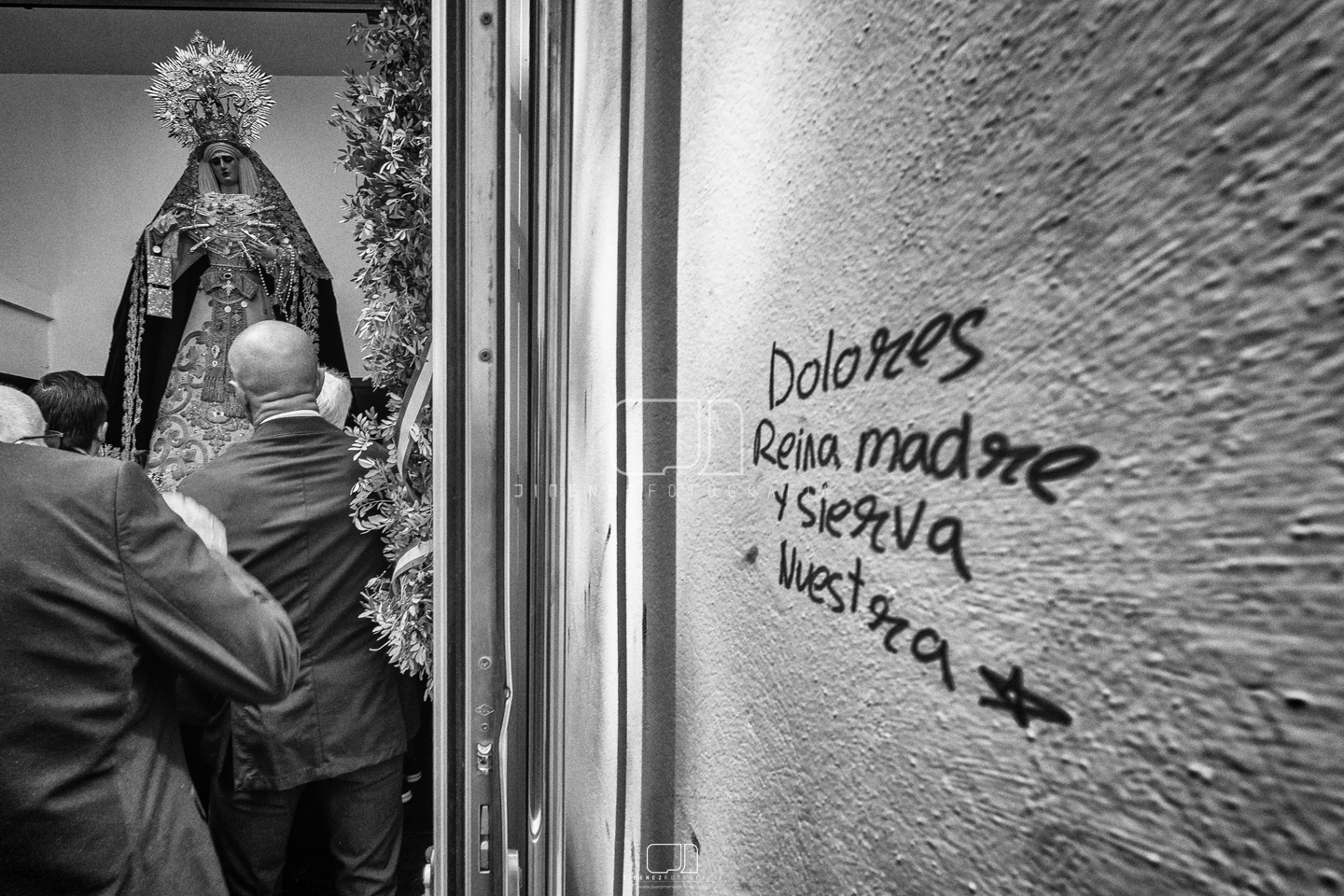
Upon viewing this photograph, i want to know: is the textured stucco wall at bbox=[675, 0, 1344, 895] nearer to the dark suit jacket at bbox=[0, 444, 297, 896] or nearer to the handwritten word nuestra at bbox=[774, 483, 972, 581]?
the handwritten word nuestra at bbox=[774, 483, 972, 581]

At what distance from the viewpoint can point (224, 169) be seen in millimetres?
2186

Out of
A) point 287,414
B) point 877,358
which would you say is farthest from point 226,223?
point 877,358

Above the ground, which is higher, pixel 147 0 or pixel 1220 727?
pixel 147 0

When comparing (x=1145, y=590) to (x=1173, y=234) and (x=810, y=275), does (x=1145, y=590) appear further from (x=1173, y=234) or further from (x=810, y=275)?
(x=810, y=275)

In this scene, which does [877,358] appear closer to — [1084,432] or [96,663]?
[1084,432]

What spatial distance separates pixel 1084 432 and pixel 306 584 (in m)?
1.51

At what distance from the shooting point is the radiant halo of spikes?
205cm

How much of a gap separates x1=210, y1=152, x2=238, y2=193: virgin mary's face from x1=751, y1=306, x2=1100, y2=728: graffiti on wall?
7.99 feet

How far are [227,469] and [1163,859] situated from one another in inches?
61.4

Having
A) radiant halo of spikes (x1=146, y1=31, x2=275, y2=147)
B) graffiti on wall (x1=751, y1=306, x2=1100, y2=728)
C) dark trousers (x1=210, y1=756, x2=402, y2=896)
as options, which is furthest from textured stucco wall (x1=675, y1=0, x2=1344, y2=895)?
radiant halo of spikes (x1=146, y1=31, x2=275, y2=147)

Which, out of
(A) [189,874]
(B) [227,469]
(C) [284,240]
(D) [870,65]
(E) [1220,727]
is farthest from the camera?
(C) [284,240]

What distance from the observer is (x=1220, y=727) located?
0.14 meters

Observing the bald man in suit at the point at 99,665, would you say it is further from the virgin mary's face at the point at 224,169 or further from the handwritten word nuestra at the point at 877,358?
the virgin mary's face at the point at 224,169

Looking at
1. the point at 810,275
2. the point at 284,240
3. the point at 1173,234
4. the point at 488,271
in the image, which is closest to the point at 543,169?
the point at 488,271
